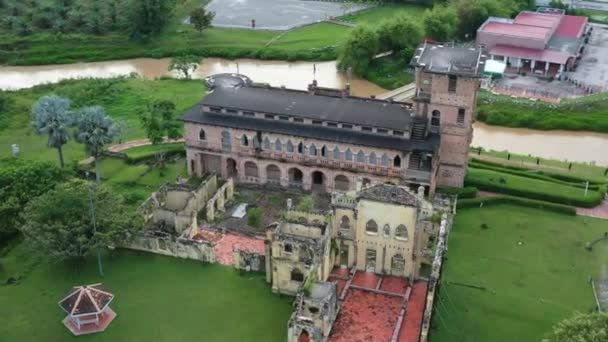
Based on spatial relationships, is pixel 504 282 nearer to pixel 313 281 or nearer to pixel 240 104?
pixel 313 281

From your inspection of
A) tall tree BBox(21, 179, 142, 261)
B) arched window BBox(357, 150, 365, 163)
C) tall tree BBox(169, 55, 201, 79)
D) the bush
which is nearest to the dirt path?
the bush

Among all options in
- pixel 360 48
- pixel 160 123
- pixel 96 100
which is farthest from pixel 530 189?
pixel 96 100

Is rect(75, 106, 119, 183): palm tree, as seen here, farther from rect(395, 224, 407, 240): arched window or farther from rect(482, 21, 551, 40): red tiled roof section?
rect(482, 21, 551, 40): red tiled roof section

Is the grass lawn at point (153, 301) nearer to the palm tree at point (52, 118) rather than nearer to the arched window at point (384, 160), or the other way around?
the palm tree at point (52, 118)

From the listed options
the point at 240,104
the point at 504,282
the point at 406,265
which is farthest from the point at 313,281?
the point at 240,104

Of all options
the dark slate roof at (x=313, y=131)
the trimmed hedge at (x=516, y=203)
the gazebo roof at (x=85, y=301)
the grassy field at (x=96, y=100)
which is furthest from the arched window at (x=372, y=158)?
the grassy field at (x=96, y=100)

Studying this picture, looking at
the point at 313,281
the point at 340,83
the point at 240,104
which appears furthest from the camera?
the point at 340,83
